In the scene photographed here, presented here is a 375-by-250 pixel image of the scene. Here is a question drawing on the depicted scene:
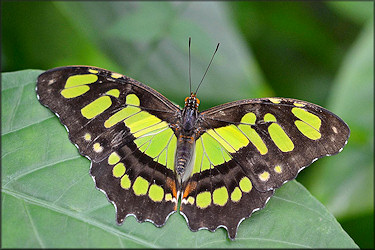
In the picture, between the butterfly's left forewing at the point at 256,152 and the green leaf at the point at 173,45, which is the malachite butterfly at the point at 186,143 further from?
the green leaf at the point at 173,45

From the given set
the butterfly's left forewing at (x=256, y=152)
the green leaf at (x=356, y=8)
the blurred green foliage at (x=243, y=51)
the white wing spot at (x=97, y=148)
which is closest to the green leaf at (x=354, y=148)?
the blurred green foliage at (x=243, y=51)

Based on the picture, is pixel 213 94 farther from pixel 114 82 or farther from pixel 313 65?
pixel 114 82

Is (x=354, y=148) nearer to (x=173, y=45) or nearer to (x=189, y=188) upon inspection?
(x=189, y=188)

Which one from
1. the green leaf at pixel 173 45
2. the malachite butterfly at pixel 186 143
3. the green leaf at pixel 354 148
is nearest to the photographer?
the malachite butterfly at pixel 186 143

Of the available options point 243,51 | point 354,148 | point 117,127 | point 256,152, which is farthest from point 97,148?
point 243,51

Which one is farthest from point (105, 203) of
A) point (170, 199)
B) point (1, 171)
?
point (1, 171)

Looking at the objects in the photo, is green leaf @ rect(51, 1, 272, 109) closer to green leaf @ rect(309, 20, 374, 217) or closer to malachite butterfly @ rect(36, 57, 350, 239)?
green leaf @ rect(309, 20, 374, 217)
